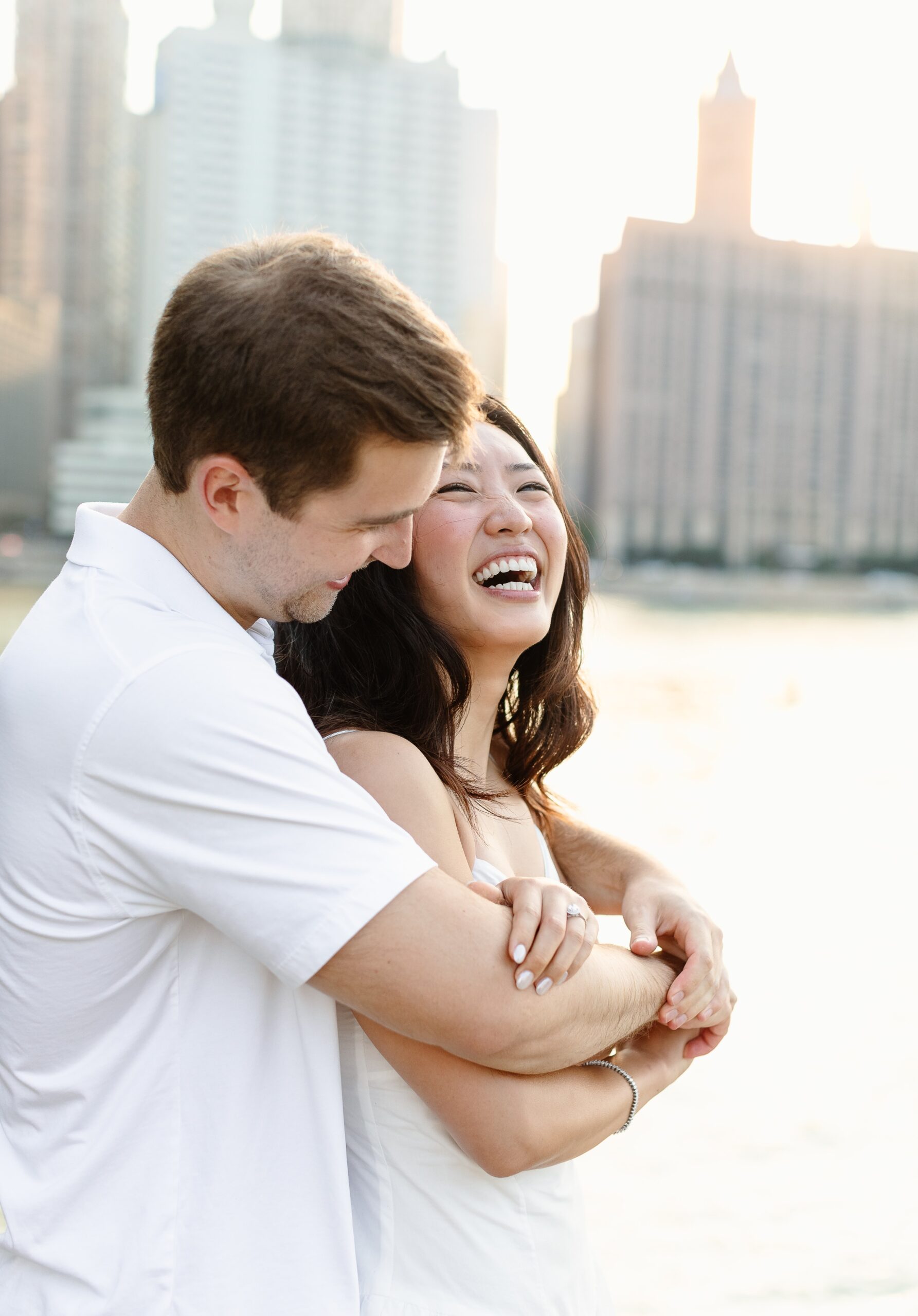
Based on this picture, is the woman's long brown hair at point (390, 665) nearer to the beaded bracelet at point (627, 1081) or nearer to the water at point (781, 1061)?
the beaded bracelet at point (627, 1081)

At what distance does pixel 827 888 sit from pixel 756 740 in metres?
10.9

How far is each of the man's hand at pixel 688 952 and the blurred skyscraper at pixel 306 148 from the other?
3938 inches

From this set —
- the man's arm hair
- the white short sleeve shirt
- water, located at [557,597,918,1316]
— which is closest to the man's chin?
the white short sleeve shirt

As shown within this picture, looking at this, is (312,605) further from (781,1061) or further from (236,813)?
(781,1061)

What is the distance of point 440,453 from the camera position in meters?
1.40

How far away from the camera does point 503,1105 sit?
143cm

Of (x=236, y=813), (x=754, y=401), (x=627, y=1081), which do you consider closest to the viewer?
(x=236, y=813)

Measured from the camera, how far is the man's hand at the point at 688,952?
1.73 metres

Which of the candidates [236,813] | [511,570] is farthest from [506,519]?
[236,813]

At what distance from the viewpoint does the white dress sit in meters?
1.50

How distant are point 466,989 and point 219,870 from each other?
0.92ft

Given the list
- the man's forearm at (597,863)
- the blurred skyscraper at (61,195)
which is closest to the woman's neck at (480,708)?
the man's forearm at (597,863)

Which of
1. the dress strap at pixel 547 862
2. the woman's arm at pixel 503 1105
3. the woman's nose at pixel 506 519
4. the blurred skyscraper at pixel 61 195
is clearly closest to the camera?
the woman's arm at pixel 503 1105

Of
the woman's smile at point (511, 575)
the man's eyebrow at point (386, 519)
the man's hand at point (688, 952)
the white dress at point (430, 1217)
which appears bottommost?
the white dress at point (430, 1217)
